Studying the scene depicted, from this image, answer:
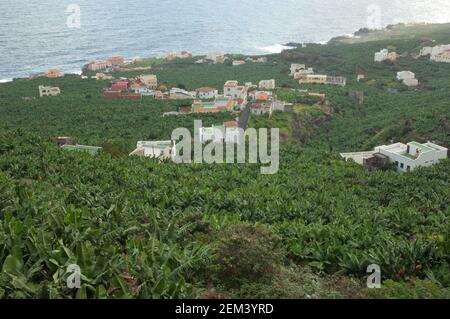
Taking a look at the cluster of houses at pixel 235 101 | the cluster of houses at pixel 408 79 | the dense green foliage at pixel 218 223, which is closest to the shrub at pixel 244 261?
the dense green foliage at pixel 218 223

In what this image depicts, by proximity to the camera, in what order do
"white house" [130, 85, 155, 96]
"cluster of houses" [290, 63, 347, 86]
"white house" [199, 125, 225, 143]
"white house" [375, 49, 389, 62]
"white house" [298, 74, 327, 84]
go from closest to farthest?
"white house" [199, 125, 225, 143]
"white house" [130, 85, 155, 96]
"cluster of houses" [290, 63, 347, 86]
"white house" [298, 74, 327, 84]
"white house" [375, 49, 389, 62]

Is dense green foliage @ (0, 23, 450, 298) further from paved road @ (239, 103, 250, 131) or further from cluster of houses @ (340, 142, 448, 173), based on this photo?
paved road @ (239, 103, 250, 131)

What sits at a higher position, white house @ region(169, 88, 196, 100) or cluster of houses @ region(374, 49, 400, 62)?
cluster of houses @ region(374, 49, 400, 62)

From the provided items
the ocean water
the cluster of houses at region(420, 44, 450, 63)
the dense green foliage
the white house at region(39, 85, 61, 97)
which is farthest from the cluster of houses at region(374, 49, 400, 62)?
the white house at region(39, 85, 61, 97)

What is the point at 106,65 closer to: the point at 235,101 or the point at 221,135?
the point at 235,101

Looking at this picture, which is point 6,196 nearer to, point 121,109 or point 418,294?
point 418,294

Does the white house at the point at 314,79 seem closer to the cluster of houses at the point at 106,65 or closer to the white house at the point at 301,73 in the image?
the white house at the point at 301,73

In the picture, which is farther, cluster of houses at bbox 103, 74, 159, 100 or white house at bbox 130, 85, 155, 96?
white house at bbox 130, 85, 155, 96

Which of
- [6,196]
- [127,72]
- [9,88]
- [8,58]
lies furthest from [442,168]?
[8,58]

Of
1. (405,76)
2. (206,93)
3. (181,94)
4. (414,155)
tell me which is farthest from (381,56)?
(414,155)
